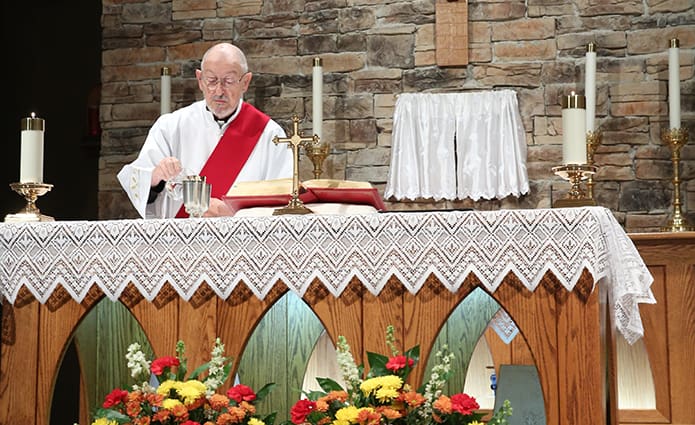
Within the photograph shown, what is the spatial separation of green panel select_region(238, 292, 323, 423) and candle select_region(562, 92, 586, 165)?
1.02m

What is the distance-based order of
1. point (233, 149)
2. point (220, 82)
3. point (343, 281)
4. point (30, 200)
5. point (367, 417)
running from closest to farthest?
point (367, 417) → point (343, 281) → point (30, 200) → point (220, 82) → point (233, 149)

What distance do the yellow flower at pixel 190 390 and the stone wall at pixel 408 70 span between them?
316cm

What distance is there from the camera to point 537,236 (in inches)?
97.2

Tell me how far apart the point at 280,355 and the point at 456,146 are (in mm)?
2422

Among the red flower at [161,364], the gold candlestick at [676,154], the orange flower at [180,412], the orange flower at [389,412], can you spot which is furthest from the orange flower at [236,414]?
the gold candlestick at [676,154]

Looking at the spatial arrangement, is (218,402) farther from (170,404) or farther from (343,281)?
(343,281)

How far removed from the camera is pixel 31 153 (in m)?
2.99

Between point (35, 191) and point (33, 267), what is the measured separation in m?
0.34

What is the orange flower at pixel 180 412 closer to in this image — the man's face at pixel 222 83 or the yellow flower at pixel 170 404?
the yellow flower at pixel 170 404

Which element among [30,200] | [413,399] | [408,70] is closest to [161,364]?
[413,399]

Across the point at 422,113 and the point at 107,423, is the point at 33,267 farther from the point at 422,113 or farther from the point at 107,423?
the point at 422,113

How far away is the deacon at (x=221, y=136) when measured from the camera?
13.1 ft

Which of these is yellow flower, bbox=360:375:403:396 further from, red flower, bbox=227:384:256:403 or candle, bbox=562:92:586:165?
candle, bbox=562:92:586:165

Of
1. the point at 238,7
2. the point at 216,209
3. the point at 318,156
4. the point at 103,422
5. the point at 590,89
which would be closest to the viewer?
the point at 103,422
